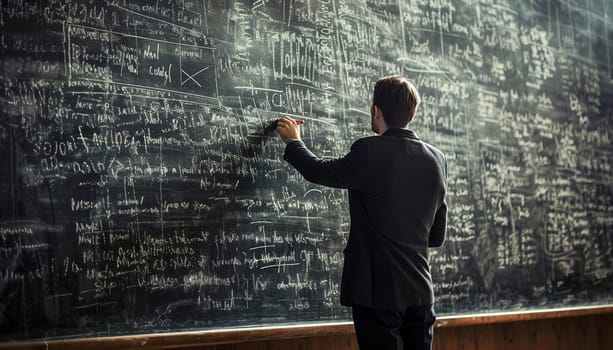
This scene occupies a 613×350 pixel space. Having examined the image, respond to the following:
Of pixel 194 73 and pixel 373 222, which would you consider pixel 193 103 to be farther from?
pixel 373 222

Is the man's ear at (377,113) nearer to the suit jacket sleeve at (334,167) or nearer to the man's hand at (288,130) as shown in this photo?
the suit jacket sleeve at (334,167)

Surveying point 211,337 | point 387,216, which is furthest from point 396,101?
point 211,337

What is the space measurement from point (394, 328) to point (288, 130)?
1054mm

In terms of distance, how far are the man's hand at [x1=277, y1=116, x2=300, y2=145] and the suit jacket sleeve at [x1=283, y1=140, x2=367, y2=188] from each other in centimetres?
21

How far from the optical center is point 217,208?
10.7ft

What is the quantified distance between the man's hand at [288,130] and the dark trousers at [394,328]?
34.0 inches

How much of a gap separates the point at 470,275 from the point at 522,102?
48.5 inches

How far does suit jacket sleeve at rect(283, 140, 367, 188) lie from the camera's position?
115 inches

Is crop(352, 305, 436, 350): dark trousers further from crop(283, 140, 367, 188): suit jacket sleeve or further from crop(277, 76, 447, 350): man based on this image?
crop(283, 140, 367, 188): suit jacket sleeve

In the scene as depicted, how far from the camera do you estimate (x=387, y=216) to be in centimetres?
291

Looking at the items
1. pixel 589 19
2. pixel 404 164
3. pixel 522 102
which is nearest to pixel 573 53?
pixel 589 19

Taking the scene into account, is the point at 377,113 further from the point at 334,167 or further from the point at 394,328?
the point at 394,328

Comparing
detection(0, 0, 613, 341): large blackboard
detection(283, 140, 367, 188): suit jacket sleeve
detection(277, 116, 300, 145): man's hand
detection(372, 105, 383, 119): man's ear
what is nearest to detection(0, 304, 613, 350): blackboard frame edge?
detection(0, 0, 613, 341): large blackboard

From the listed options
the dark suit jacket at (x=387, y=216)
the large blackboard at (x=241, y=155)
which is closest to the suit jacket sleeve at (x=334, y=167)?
the dark suit jacket at (x=387, y=216)
